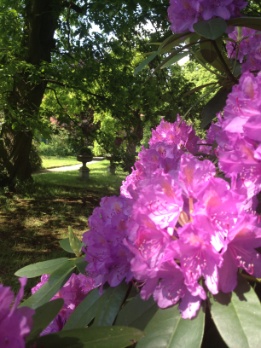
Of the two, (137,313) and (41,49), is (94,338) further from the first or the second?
(41,49)

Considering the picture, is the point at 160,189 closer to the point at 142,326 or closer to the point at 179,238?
the point at 179,238

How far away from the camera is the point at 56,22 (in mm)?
8188

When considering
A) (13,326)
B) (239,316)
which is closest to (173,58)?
(239,316)

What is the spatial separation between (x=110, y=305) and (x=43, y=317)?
7.8 inches

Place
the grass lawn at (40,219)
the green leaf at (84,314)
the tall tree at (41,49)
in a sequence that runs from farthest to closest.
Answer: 1. the tall tree at (41,49)
2. the grass lawn at (40,219)
3. the green leaf at (84,314)

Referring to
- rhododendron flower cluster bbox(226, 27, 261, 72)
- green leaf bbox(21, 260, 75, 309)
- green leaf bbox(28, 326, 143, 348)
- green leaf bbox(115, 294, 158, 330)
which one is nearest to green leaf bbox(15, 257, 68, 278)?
green leaf bbox(21, 260, 75, 309)

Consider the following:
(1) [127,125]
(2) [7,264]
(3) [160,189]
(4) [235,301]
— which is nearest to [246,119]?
(3) [160,189]

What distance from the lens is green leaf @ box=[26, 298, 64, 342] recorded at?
1.84 ft

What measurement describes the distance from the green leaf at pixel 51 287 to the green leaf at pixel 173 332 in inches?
13.3

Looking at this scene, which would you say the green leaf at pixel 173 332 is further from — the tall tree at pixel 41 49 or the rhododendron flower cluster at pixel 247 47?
the tall tree at pixel 41 49

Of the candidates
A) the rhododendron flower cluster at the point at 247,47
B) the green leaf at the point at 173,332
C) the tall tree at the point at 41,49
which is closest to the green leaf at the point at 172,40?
the rhododendron flower cluster at the point at 247,47

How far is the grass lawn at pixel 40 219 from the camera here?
541 cm

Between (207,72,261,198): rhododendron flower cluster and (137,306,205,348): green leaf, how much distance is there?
8.8 inches

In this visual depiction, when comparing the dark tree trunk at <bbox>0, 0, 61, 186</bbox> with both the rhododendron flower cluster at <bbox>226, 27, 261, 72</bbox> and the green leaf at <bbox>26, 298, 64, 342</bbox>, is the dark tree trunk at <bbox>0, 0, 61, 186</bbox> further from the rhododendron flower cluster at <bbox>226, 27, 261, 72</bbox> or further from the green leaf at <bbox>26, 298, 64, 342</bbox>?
the green leaf at <bbox>26, 298, 64, 342</bbox>
